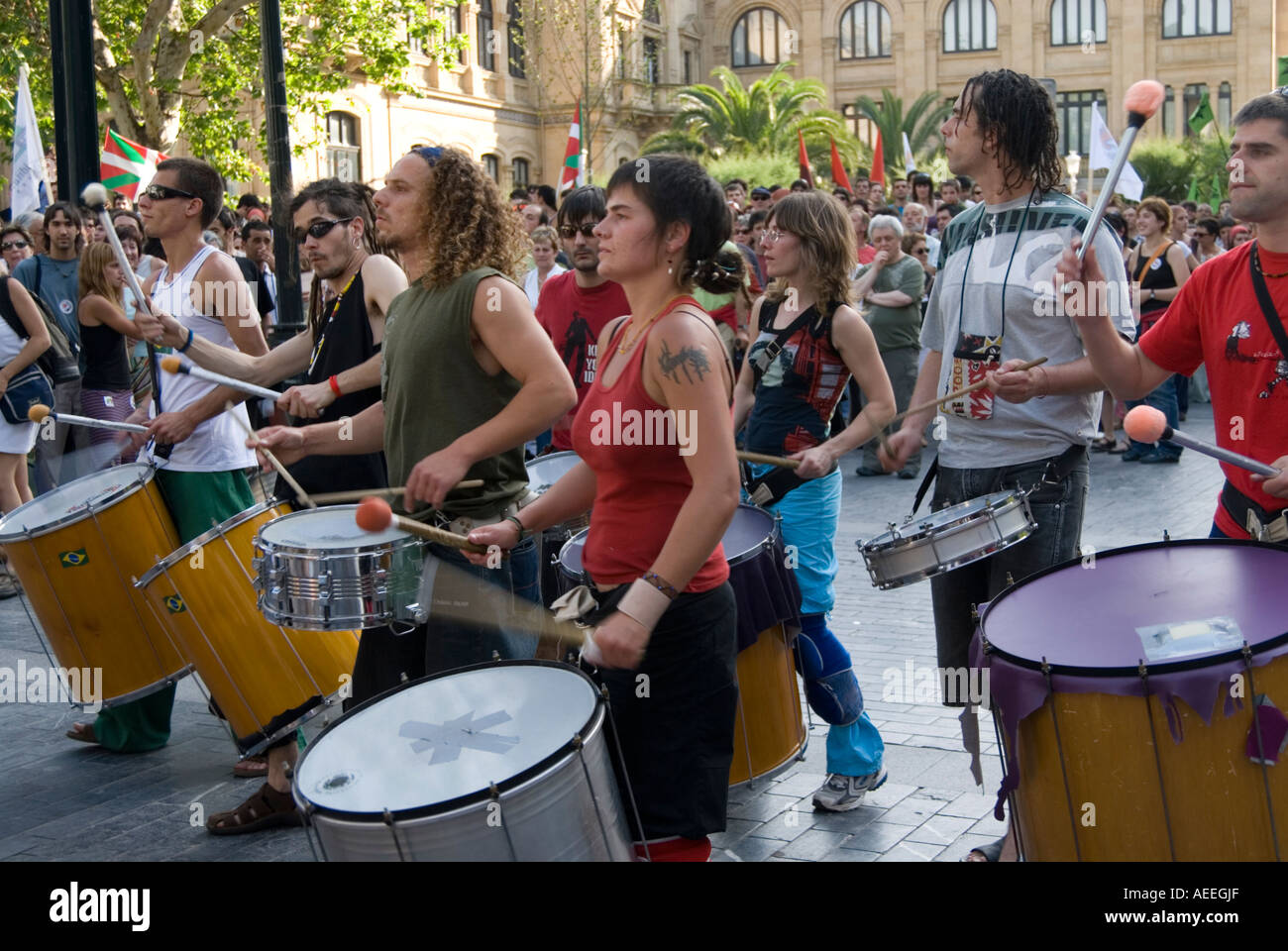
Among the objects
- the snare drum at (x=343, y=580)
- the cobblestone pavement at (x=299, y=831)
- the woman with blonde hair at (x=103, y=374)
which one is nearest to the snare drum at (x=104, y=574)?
the cobblestone pavement at (x=299, y=831)

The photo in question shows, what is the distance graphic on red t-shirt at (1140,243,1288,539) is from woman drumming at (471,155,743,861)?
4.07ft

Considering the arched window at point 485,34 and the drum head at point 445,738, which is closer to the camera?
the drum head at point 445,738

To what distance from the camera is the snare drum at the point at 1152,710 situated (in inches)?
103

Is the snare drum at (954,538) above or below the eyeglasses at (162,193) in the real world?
below

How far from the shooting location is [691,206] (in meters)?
3.02

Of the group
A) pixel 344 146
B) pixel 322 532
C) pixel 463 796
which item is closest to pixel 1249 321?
pixel 463 796

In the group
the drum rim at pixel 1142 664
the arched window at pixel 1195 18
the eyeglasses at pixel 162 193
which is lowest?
the drum rim at pixel 1142 664

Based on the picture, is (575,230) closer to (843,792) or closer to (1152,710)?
(843,792)

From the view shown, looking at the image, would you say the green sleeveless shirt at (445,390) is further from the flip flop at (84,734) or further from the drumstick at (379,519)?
the flip flop at (84,734)

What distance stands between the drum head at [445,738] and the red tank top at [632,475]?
0.94 feet

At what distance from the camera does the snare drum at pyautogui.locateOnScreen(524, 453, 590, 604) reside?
17.0 feet

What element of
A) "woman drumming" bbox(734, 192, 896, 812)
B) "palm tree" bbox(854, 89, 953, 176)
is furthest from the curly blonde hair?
"palm tree" bbox(854, 89, 953, 176)

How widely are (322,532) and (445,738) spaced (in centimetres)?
110
